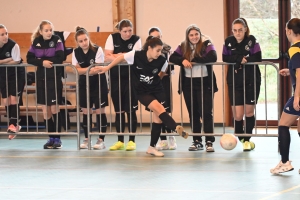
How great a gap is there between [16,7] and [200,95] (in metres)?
6.01

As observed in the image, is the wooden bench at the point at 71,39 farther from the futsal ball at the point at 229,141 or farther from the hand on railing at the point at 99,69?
the futsal ball at the point at 229,141

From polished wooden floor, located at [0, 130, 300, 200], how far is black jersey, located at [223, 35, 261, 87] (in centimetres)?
108

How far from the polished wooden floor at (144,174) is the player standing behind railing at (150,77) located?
0.57m

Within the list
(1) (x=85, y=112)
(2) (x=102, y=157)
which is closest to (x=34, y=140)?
(1) (x=85, y=112)

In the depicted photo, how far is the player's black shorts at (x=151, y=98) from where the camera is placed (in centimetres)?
855

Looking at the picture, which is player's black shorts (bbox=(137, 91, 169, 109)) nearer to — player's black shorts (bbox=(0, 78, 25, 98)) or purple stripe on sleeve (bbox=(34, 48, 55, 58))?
purple stripe on sleeve (bbox=(34, 48, 55, 58))

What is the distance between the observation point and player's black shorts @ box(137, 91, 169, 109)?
28.0 feet

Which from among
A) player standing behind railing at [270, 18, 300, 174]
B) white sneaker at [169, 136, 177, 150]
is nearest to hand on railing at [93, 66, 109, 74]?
white sneaker at [169, 136, 177, 150]

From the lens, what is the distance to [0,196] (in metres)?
6.27

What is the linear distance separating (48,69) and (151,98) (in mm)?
1971

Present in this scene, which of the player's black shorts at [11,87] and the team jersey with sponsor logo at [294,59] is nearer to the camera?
the team jersey with sponsor logo at [294,59]

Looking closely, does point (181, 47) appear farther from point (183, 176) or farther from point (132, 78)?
point (183, 176)

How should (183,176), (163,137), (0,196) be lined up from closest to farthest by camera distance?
(0,196), (183,176), (163,137)

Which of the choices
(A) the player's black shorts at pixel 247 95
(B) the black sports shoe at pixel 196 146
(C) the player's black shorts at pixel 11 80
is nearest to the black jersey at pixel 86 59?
(C) the player's black shorts at pixel 11 80
